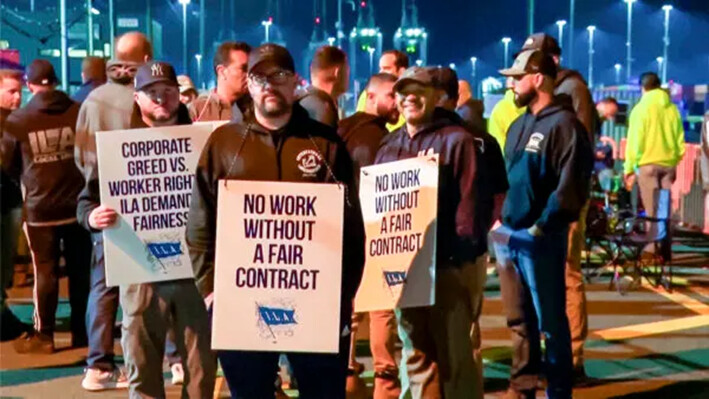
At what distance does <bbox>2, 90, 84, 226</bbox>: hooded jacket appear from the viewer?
7.93 metres

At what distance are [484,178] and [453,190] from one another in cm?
17

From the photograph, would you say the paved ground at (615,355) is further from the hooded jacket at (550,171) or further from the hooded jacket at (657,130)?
the hooded jacket at (657,130)

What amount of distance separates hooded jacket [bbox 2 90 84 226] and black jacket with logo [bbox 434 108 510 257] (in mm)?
3718

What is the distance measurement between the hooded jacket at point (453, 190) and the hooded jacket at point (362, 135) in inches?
42.8

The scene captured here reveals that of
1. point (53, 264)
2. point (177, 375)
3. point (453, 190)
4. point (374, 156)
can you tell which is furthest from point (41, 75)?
point (453, 190)

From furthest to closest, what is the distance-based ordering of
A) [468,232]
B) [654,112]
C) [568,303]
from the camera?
[654,112]
[568,303]
[468,232]

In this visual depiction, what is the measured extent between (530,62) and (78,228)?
12.8 feet

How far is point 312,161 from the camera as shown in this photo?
13.5ft

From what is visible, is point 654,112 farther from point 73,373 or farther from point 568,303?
point 73,373

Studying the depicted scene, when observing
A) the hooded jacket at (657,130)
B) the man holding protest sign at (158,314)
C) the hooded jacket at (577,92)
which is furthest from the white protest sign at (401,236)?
the hooded jacket at (657,130)

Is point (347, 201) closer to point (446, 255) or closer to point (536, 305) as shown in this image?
point (446, 255)

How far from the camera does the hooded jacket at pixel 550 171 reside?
6.00 metres

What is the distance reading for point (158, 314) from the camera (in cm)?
523

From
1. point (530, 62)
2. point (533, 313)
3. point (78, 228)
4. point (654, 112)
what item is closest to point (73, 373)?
point (78, 228)
